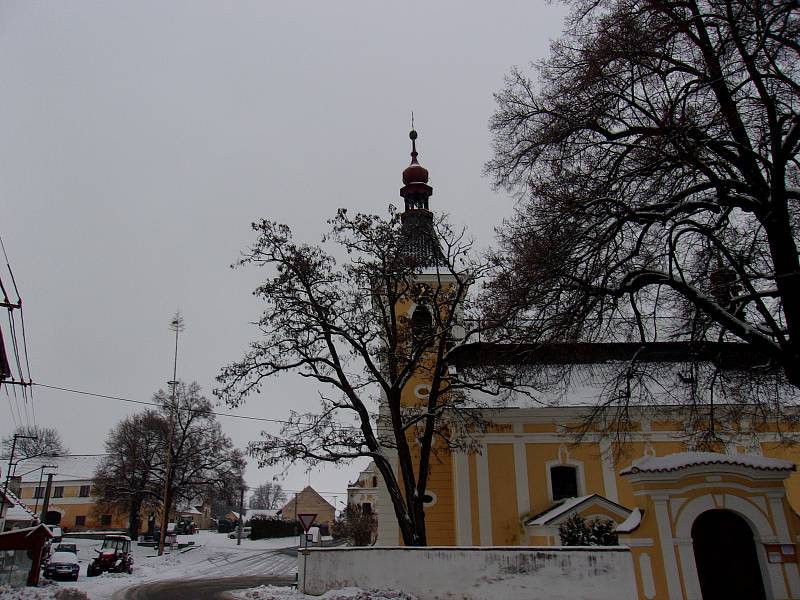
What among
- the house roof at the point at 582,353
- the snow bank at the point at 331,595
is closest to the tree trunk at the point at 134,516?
the snow bank at the point at 331,595

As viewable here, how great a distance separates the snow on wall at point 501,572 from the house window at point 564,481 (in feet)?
26.1

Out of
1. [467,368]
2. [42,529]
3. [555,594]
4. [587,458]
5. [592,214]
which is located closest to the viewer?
[592,214]

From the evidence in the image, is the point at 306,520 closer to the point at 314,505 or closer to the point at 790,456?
the point at 790,456

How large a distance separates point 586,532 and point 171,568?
90.2 feet

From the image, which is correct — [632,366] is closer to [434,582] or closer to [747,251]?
[747,251]

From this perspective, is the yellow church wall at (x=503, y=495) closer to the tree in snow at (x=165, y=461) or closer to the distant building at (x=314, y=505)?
the tree in snow at (x=165, y=461)

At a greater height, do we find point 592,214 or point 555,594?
point 592,214

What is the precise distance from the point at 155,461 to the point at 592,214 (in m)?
50.2

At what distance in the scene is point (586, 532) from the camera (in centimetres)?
1762

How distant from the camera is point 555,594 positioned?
42.9 ft

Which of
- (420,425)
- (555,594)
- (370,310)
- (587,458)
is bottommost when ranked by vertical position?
(555,594)

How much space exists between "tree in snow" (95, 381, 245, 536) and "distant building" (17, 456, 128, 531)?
576 inches

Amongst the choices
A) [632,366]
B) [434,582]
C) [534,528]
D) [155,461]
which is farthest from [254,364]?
[155,461]

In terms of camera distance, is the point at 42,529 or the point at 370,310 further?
the point at 42,529
